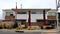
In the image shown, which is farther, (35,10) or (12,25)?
(35,10)

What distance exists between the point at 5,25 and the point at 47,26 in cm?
954

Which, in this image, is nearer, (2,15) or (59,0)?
(59,0)

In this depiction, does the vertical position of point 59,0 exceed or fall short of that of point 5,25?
it exceeds it

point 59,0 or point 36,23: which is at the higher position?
point 59,0

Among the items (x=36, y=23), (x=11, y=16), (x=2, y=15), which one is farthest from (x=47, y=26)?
(x=2, y=15)

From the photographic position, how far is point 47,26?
40219 mm

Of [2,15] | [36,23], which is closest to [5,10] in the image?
[2,15]

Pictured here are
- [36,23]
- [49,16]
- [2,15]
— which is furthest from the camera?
[2,15]

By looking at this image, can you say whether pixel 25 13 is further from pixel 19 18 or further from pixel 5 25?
pixel 5 25

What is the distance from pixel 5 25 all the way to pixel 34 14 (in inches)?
600

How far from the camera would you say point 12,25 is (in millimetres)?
42719

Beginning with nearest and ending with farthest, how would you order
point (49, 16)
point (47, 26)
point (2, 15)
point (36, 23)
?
1. point (47, 26)
2. point (36, 23)
3. point (49, 16)
4. point (2, 15)

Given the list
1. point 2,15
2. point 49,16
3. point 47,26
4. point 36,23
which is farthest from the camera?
point 2,15

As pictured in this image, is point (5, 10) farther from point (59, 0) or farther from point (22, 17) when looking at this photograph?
point (59, 0)
